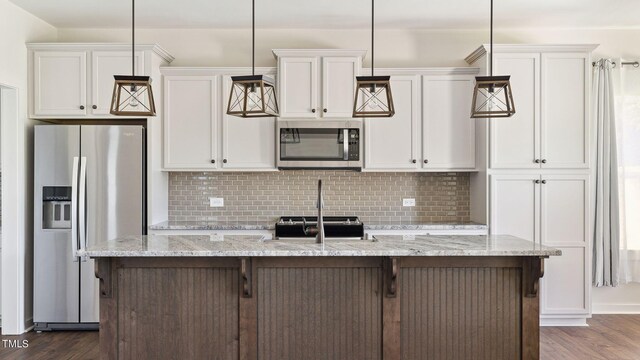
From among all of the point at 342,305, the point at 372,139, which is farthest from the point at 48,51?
the point at 342,305

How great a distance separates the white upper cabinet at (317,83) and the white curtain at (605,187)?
241cm

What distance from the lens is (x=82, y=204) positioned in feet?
13.6

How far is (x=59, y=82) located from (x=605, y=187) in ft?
17.3

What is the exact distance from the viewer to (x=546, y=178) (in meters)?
4.34

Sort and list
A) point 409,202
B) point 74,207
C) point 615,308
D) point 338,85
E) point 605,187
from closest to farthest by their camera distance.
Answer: point 74,207 < point 338,85 < point 605,187 < point 615,308 < point 409,202

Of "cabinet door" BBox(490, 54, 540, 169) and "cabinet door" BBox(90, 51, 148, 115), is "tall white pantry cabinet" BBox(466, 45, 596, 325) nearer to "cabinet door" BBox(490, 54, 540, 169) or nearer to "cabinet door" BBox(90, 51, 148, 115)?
"cabinet door" BBox(490, 54, 540, 169)

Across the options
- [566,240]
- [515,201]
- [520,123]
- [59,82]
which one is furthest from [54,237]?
[566,240]

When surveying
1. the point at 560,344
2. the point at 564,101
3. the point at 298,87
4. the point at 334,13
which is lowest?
the point at 560,344

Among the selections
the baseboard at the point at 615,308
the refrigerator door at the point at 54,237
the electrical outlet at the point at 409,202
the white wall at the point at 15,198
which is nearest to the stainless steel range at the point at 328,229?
the electrical outlet at the point at 409,202

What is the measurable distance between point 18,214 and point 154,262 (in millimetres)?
2112

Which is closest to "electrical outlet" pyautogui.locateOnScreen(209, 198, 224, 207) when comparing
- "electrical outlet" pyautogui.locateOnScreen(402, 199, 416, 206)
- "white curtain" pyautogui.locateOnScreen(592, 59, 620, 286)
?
"electrical outlet" pyautogui.locateOnScreen(402, 199, 416, 206)

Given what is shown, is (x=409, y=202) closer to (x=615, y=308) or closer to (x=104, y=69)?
(x=615, y=308)

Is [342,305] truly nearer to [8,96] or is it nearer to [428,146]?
[428,146]

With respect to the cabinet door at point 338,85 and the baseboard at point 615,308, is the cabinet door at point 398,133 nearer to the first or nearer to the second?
the cabinet door at point 338,85
